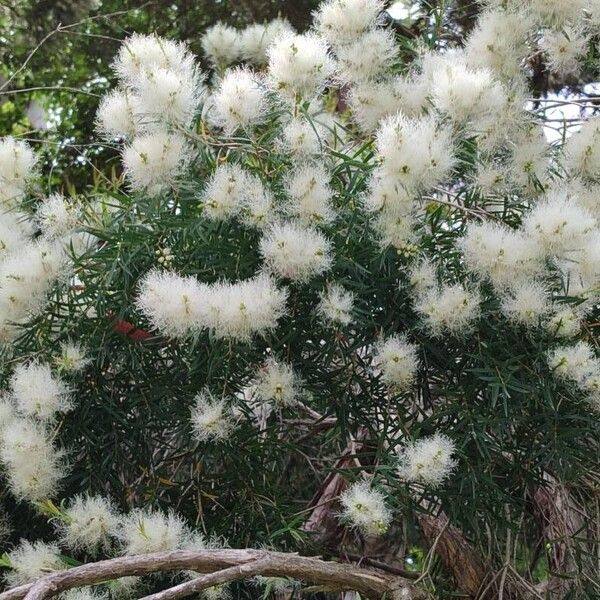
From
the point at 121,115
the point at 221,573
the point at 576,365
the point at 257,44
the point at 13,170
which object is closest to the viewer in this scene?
the point at 221,573

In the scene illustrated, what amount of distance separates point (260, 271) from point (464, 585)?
3.00 feet

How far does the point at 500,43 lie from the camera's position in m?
2.24

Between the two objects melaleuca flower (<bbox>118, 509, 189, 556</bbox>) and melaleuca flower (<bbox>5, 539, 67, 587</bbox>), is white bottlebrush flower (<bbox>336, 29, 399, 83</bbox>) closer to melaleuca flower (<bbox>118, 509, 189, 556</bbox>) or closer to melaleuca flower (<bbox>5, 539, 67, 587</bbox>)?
melaleuca flower (<bbox>118, 509, 189, 556</bbox>)

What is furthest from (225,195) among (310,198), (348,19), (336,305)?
(348,19)

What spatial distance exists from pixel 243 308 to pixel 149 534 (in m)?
0.41

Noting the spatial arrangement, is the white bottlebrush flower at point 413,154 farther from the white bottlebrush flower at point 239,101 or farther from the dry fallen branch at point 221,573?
the dry fallen branch at point 221,573

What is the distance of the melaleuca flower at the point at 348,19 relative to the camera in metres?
2.23

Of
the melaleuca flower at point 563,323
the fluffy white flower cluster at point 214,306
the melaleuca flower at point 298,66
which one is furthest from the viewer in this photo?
the melaleuca flower at point 298,66

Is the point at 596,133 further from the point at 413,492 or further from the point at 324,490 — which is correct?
the point at 324,490

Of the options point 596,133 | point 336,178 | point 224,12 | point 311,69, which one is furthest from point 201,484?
point 224,12

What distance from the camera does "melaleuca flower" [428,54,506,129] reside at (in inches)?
79.0

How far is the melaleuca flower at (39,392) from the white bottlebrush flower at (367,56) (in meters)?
0.79

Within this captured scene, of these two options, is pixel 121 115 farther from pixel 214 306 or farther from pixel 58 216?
pixel 214 306

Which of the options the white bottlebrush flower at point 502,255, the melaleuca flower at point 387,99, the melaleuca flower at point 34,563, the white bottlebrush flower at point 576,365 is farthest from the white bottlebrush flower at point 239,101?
the melaleuca flower at point 34,563
